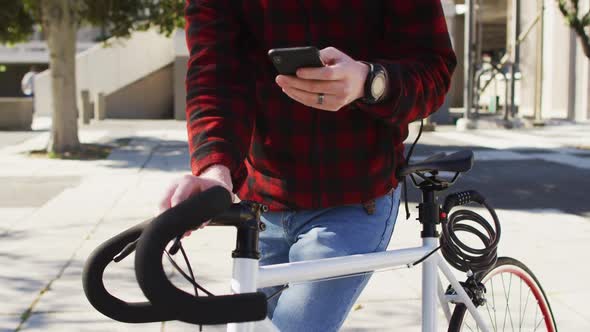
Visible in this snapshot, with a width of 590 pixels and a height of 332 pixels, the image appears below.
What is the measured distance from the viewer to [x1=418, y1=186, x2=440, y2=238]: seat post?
2152 mm

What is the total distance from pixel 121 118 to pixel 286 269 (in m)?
26.7

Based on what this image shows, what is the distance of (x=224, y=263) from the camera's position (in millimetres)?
5871

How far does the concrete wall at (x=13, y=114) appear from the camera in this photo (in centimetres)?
2169

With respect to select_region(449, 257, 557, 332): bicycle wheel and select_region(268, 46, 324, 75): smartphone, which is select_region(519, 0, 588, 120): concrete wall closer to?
select_region(449, 257, 557, 332): bicycle wheel

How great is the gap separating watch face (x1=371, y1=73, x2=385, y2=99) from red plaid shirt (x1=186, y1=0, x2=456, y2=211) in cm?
23

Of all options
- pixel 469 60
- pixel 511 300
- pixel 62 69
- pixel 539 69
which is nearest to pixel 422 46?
pixel 511 300

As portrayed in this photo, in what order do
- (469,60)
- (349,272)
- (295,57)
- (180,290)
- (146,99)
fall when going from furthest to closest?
(146,99), (469,60), (349,272), (295,57), (180,290)

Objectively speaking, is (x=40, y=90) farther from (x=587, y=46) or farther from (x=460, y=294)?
(x=460, y=294)

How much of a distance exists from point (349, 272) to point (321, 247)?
0.36 feet

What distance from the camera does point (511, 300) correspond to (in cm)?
280

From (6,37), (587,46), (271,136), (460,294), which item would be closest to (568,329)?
(460,294)

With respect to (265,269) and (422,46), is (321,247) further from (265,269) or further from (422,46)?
(422,46)

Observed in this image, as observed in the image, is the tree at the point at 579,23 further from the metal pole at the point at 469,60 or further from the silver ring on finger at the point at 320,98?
the silver ring on finger at the point at 320,98

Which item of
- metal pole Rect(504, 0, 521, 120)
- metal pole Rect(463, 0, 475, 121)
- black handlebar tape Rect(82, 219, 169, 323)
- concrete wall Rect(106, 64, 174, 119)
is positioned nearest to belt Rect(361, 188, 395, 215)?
black handlebar tape Rect(82, 219, 169, 323)
